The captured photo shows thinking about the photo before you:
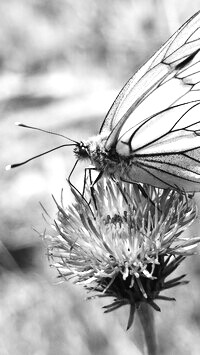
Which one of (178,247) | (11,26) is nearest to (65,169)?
(11,26)

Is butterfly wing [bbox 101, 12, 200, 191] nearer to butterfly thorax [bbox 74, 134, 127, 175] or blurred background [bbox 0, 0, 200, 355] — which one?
butterfly thorax [bbox 74, 134, 127, 175]

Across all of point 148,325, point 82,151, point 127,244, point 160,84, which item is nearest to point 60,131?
point 82,151

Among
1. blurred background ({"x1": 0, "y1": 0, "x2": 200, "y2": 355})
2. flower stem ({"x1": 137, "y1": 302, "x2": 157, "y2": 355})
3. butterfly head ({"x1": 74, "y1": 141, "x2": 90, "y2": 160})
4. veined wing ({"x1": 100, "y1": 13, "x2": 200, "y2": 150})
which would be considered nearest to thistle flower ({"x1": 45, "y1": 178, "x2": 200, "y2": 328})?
flower stem ({"x1": 137, "y1": 302, "x2": 157, "y2": 355})

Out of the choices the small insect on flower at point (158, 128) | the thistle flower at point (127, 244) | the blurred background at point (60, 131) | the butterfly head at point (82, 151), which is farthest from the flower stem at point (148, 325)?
the blurred background at point (60, 131)

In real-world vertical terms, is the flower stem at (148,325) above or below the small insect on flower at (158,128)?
below

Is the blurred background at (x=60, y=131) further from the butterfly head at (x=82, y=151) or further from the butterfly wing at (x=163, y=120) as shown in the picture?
the butterfly head at (x=82, y=151)

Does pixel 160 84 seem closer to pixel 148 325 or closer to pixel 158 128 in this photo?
pixel 158 128
